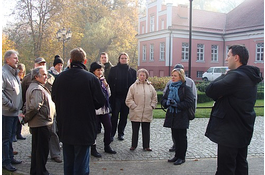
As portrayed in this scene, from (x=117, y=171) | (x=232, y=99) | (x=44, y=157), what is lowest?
(x=117, y=171)

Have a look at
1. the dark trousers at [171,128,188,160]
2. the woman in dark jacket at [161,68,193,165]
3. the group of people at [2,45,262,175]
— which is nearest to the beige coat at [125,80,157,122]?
the woman in dark jacket at [161,68,193,165]

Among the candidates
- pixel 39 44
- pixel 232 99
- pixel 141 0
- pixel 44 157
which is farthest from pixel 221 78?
pixel 141 0

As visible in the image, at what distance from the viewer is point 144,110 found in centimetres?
614

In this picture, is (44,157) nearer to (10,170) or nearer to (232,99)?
(10,170)

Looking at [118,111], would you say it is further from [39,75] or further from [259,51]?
[259,51]

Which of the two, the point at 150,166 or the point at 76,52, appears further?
the point at 150,166

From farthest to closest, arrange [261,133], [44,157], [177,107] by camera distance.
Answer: [261,133]
[177,107]
[44,157]

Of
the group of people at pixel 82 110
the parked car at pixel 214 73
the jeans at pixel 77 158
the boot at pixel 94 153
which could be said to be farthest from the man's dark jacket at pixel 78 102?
the parked car at pixel 214 73

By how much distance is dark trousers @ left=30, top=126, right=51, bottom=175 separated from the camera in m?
4.51

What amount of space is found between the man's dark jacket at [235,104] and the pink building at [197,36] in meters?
31.2

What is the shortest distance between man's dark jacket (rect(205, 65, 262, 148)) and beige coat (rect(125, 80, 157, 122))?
101 inches

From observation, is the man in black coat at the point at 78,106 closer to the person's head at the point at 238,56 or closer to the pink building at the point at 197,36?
the person's head at the point at 238,56

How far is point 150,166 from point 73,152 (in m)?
1.75

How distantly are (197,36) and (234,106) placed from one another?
3343 cm
